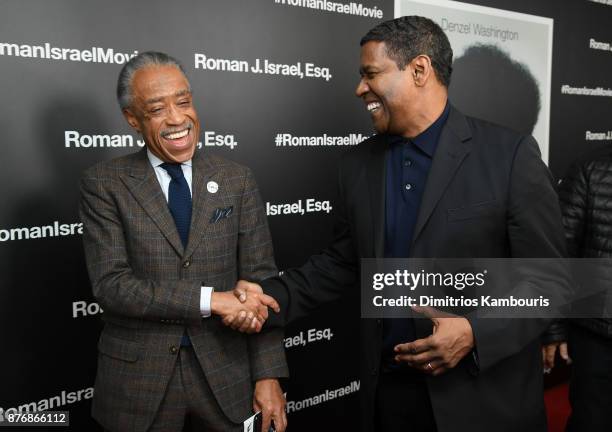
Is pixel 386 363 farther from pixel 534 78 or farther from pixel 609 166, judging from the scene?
pixel 534 78

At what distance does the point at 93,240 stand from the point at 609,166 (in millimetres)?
1959

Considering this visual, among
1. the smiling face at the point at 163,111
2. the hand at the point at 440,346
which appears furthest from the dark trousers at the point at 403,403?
the smiling face at the point at 163,111

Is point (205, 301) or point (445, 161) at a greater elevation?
point (445, 161)

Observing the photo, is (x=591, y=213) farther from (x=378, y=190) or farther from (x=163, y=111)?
(x=163, y=111)

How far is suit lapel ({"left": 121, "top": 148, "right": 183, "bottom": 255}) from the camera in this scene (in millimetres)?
1630

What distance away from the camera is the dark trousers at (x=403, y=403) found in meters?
1.72

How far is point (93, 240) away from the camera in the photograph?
1.63 m

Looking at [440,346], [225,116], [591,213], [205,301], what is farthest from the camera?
[225,116]

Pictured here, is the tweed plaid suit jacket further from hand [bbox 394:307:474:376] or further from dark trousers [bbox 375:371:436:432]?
hand [bbox 394:307:474:376]

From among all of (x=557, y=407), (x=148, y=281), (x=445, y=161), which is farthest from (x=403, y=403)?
(x=557, y=407)

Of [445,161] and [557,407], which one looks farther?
[557,407]

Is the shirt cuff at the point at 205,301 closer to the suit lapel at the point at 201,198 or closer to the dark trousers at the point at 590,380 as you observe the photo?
the suit lapel at the point at 201,198

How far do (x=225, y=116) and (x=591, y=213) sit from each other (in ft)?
5.30

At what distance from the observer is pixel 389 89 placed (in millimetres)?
1793
